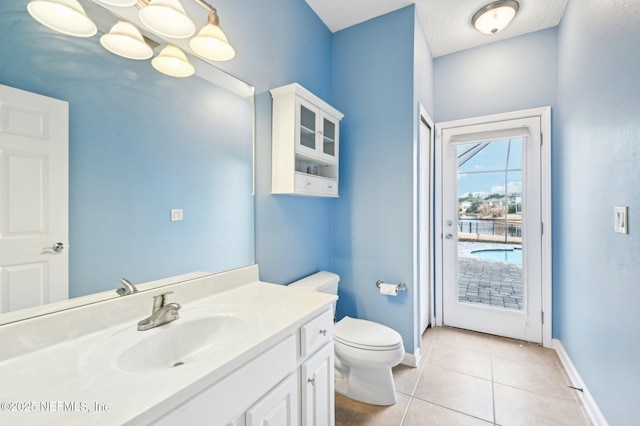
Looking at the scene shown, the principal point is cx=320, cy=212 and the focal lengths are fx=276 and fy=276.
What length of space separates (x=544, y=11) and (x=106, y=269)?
327 centimetres

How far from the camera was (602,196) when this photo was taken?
4.66 feet

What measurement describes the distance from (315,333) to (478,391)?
140cm

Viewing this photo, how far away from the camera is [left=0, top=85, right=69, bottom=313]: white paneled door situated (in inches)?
30.0

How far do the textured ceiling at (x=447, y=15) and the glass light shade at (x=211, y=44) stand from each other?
1.17 meters

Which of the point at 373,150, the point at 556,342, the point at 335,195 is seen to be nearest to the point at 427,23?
the point at 373,150

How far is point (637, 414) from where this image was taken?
1.08 meters

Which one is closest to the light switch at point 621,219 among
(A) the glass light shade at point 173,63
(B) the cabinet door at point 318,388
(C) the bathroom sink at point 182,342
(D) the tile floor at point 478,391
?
(D) the tile floor at point 478,391

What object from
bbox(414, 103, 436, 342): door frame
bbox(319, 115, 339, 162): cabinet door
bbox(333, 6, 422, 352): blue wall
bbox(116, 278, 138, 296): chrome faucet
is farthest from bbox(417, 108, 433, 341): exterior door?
bbox(116, 278, 138, 296): chrome faucet

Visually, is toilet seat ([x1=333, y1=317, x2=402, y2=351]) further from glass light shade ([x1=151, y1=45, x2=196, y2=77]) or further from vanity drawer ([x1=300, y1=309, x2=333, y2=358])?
glass light shade ([x1=151, y1=45, x2=196, y2=77])

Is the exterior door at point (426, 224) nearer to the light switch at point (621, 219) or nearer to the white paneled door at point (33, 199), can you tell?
the light switch at point (621, 219)

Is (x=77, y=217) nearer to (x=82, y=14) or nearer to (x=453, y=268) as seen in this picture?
(x=82, y=14)

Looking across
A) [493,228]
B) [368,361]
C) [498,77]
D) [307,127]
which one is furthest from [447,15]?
[368,361]

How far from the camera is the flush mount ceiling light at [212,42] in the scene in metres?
1.22

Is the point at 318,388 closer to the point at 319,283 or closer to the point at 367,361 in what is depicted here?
the point at 367,361
